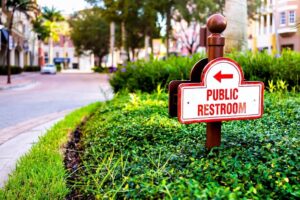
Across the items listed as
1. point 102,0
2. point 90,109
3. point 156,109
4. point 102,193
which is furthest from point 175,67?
point 102,0

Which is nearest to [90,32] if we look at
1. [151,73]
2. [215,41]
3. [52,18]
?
[52,18]

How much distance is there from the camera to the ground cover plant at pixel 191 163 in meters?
3.06

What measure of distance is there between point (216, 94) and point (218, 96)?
0.03 metres

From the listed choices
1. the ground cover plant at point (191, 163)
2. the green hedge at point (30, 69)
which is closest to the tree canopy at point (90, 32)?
the green hedge at point (30, 69)

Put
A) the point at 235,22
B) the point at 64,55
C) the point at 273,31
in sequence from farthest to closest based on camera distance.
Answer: the point at 64,55 < the point at 273,31 < the point at 235,22

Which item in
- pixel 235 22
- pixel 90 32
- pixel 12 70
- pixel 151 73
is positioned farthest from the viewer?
pixel 90 32

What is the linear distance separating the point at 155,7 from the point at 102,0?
18.3ft

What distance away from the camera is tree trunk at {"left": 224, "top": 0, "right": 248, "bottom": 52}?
10617 millimetres

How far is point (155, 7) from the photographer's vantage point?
34938 mm

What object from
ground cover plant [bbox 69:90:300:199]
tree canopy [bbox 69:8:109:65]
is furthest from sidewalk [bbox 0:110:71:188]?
tree canopy [bbox 69:8:109:65]

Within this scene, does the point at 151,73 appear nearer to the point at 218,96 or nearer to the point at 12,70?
the point at 218,96

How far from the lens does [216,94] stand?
3633 millimetres

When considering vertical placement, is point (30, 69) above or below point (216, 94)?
above

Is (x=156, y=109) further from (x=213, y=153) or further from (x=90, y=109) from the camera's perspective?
(x=90, y=109)
